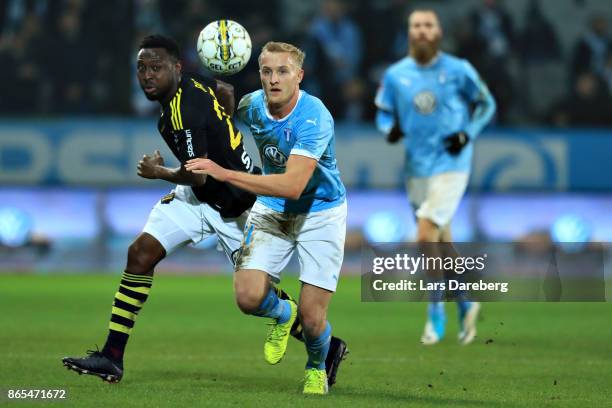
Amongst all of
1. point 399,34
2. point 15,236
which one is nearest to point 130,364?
point 15,236

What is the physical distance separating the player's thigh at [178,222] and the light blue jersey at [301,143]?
740 millimetres

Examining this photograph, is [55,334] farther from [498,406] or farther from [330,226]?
[498,406]

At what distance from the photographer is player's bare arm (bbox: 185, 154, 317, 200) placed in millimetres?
6453

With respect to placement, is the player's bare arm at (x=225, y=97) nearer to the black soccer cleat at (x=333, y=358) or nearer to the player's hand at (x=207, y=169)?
the player's hand at (x=207, y=169)

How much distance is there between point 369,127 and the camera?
1700 cm

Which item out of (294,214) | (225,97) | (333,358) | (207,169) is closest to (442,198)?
(225,97)

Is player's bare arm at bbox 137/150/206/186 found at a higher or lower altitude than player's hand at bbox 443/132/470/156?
lower

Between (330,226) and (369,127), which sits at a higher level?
(369,127)

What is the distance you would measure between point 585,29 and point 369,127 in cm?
381

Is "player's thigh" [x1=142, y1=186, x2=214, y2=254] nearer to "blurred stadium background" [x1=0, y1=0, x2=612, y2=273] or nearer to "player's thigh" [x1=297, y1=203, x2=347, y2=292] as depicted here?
"player's thigh" [x1=297, y1=203, x2=347, y2=292]

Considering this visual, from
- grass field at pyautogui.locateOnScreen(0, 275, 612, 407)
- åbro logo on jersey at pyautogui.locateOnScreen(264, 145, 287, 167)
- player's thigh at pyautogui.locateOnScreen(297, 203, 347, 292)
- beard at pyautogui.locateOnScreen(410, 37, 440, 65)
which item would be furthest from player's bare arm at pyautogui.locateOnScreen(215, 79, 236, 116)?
beard at pyautogui.locateOnScreen(410, 37, 440, 65)

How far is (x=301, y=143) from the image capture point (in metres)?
6.73

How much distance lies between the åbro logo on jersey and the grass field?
1.33m

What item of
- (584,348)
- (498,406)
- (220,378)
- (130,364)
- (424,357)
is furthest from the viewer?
(584,348)
